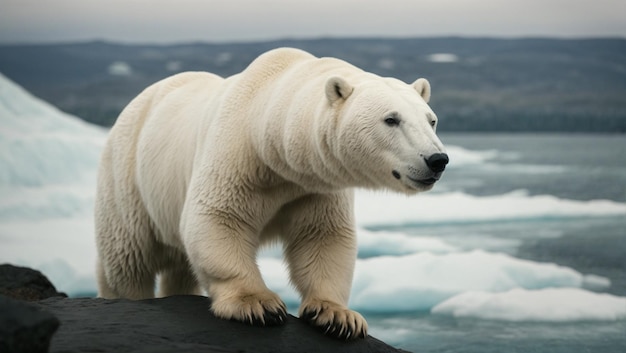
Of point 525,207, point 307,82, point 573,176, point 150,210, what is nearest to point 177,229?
point 150,210

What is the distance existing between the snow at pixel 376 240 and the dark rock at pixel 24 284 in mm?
3074

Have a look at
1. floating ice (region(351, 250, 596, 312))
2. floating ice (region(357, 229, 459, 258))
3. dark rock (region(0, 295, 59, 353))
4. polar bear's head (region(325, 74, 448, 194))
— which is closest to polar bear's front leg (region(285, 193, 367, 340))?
polar bear's head (region(325, 74, 448, 194))

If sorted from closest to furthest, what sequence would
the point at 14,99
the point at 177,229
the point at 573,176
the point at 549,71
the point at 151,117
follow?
the point at 177,229 → the point at 151,117 → the point at 14,99 → the point at 573,176 → the point at 549,71

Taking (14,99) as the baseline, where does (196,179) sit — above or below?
below

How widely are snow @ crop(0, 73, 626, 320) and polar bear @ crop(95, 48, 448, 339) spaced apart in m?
3.46

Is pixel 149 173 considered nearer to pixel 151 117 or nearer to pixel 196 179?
pixel 151 117

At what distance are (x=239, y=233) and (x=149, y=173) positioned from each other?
79 centimetres

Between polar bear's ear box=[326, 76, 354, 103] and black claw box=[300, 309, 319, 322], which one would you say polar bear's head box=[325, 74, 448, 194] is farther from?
black claw box=[300, 309, 319, 322]

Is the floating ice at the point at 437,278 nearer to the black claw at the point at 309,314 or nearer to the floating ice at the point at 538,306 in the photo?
the floating ice at the point at 538,306

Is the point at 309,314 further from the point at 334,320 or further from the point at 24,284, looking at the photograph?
the point at 24,284

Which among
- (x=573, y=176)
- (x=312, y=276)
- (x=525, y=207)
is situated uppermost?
(x=573, y=176)

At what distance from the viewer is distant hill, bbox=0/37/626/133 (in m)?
14.2

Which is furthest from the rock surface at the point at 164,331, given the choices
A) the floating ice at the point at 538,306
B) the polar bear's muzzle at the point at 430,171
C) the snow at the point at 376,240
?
the snow at the point at 376,240

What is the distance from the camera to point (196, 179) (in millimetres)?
3291
